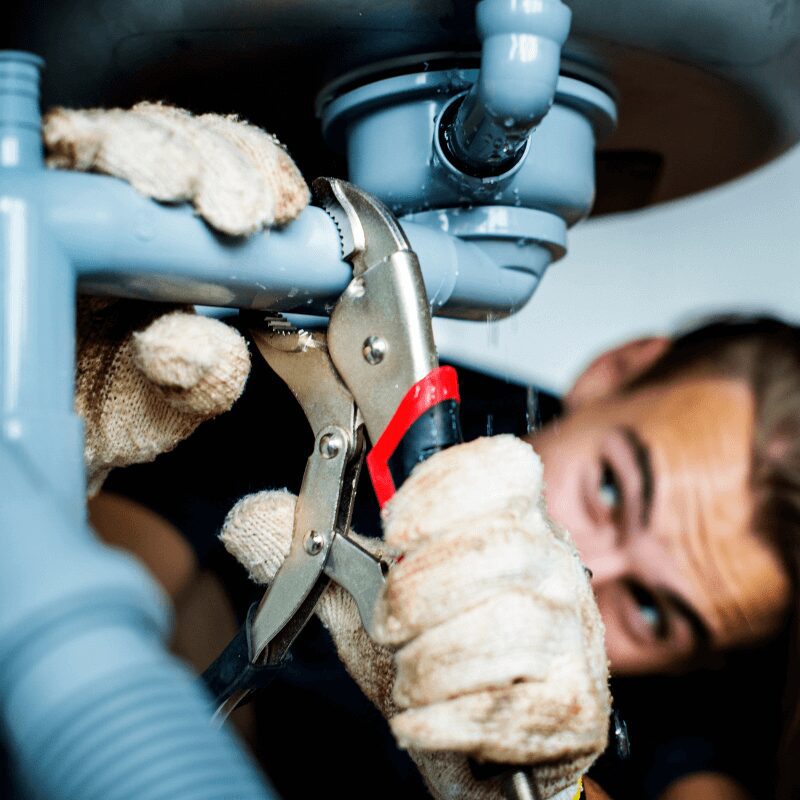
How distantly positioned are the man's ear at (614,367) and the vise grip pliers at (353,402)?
0.62 metres

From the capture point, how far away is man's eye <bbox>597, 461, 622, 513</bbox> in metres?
0.86

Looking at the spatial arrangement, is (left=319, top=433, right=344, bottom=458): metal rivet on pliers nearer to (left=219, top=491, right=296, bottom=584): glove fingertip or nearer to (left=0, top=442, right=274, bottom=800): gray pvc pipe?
(left=219, top=491, right=296, bottom=584): glove fingertip

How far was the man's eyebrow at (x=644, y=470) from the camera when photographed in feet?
2.74

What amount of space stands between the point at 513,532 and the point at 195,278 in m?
0.14

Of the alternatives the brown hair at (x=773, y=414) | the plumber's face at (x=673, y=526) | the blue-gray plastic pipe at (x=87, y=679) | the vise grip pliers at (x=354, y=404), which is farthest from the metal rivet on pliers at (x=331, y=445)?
the brown hair at (x=773, y=414)

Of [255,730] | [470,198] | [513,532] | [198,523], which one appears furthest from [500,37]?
[255,730]

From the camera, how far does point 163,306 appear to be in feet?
1.16

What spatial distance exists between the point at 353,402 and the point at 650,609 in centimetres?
59

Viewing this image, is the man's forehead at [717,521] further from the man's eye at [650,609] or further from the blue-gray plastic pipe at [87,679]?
the blue-gray plastic pipe at [87,679]

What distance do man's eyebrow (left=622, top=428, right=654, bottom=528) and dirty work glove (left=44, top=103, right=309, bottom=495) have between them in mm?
563

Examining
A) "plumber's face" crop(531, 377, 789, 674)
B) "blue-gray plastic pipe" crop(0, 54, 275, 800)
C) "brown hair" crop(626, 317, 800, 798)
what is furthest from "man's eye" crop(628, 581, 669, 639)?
"blue-gray plastic pipe" crop(0, 54, 275, 800)

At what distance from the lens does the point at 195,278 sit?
1.04 ft

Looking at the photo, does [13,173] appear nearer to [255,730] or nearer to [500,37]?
[500,37]

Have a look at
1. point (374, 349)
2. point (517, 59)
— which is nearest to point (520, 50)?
point (517, 59)
